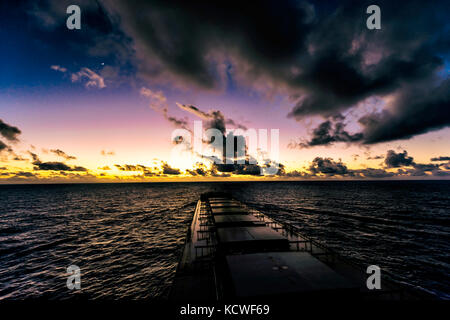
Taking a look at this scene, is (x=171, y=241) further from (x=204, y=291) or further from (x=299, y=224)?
(x=299, y=224)

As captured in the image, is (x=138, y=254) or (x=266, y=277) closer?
(x=266, y=277)

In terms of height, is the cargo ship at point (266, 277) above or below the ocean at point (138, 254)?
above

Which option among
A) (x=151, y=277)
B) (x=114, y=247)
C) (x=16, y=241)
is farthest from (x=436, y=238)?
(x=16, y=241)

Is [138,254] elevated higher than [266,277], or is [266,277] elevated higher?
[266,277]

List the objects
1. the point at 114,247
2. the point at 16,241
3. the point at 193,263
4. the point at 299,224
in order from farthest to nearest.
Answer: the point at 299,224
the point at 16,241
the point at 114,247
the point at 193,263

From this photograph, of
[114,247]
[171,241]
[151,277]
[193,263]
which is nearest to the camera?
A: [193,263]

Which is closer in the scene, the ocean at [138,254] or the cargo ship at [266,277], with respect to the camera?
the cargo ship at [266,277]

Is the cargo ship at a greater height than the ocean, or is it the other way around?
the cargo ship

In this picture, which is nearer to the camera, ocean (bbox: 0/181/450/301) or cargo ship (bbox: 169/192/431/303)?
cargo ship (bbox: 169/192/431/303)

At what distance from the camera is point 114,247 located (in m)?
32.0

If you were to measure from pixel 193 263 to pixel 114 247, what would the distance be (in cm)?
2203
